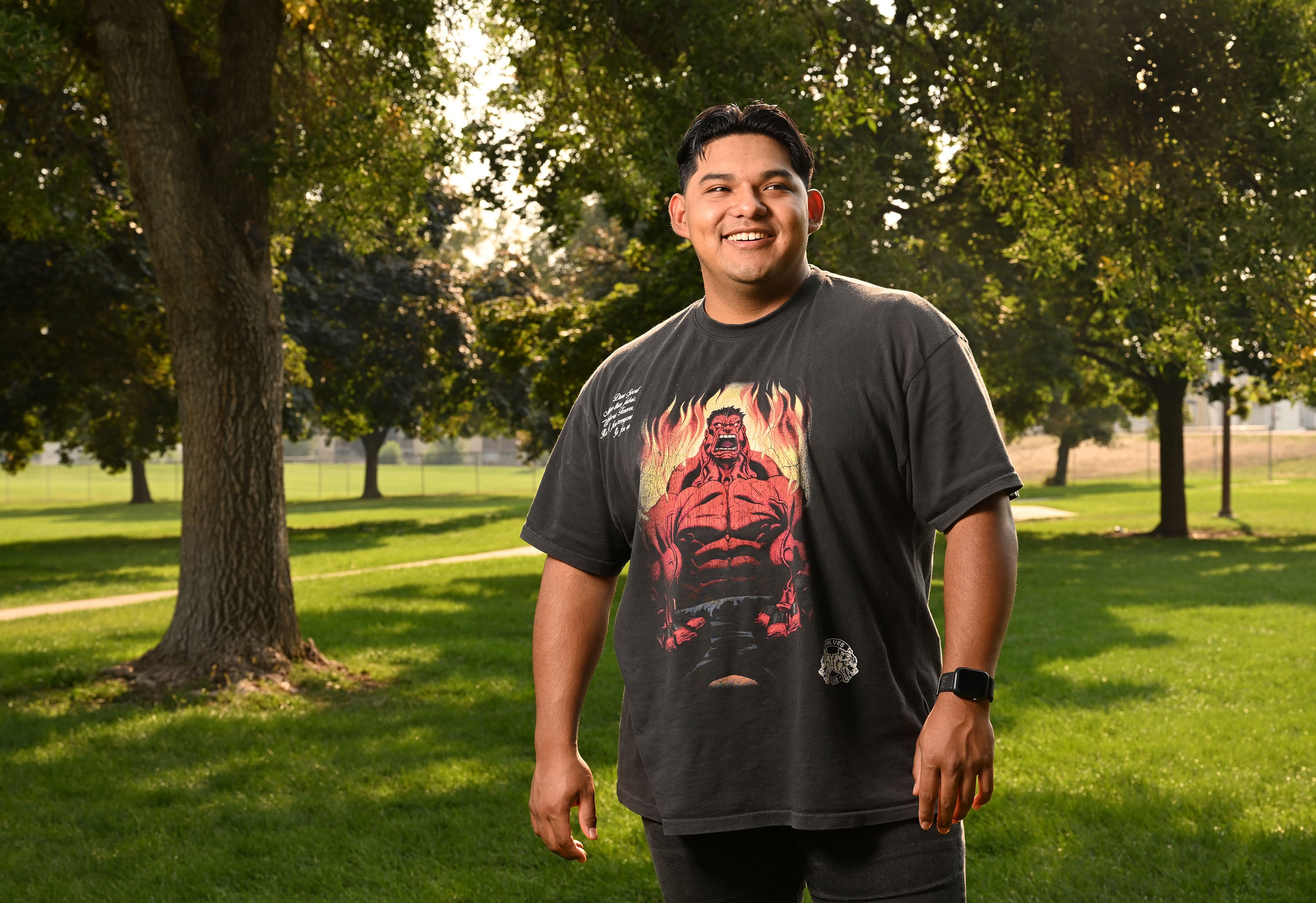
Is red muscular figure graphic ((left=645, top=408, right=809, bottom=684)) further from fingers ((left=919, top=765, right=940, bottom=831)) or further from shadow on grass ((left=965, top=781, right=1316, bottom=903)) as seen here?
shadow on grass ((left=965, top=781, right=1316, bottom=903))

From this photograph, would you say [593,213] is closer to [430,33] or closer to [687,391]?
[430,33]

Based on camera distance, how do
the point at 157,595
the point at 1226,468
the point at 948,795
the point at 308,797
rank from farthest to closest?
the point at 1226,468 → the point at 157,595 → the point at 308,797 → the point at 948,795

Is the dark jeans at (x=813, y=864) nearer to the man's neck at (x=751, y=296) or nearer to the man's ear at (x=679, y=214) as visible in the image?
the man's neck at (x=751, y=296)

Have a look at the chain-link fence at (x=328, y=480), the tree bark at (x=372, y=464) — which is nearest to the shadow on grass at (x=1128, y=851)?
the chain-link fence at (x=328, y=480)

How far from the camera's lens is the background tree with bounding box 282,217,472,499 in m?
23.6

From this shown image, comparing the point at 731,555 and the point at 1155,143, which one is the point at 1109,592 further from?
the point at 731,555

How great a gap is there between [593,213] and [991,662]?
1802 inches

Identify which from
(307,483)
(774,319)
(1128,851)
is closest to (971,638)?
(774,319)

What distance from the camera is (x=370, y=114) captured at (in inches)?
406

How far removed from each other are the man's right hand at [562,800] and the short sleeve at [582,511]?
1.25ft

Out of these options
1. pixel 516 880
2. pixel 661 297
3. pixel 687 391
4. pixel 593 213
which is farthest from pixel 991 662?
pixel 593 213

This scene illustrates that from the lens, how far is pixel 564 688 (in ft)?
7.92

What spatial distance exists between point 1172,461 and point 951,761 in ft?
78.0

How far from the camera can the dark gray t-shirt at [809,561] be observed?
2.06 metres
